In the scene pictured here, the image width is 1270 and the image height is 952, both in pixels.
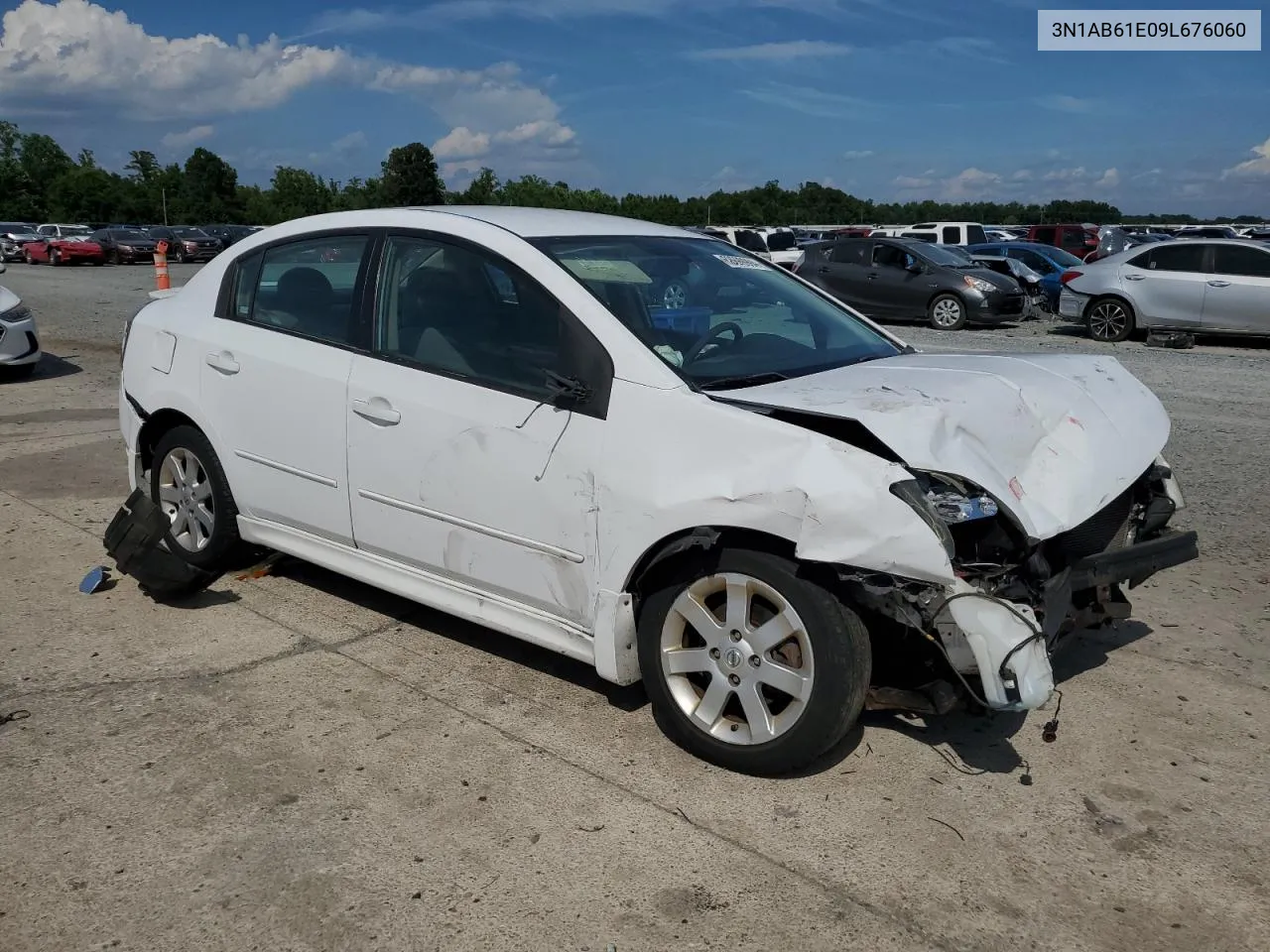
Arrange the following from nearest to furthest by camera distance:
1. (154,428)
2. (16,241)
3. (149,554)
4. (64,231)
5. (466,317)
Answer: (466,317) < (149,554) < (154,428) < (64,231) < (16,241)

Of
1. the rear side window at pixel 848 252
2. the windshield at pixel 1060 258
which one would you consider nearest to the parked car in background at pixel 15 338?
the rear side window at pixel 848 252

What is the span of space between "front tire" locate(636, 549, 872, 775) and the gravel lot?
148mm

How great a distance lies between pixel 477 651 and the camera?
4434 mm

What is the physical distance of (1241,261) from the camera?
1520 cm

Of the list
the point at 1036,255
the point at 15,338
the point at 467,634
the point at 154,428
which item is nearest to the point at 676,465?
the point at 467,634

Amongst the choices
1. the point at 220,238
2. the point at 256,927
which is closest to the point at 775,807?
the point at 256,927

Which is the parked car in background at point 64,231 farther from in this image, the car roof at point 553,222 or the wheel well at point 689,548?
the wheel well at point 689,548

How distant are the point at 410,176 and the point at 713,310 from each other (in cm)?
7924

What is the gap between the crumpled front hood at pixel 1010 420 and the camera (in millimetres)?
3223

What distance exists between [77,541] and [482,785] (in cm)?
357

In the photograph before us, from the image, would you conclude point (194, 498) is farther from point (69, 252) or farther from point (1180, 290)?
point (69, 252)

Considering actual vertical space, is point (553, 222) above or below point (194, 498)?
above

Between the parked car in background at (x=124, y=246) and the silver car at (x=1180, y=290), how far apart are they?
119ft

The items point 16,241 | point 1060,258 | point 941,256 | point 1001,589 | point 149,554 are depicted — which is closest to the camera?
point 1001,589
